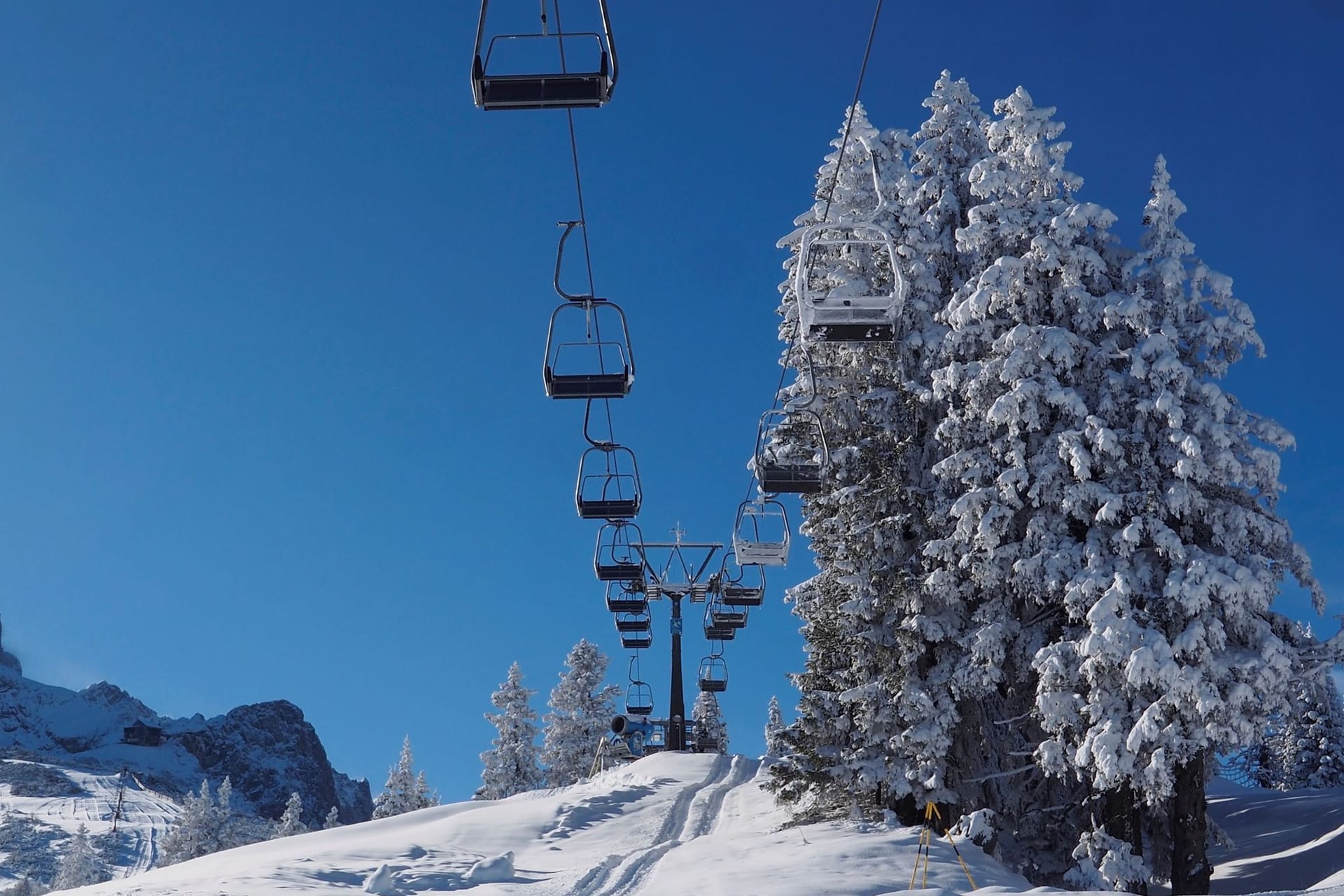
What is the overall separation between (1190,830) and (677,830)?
9.66 m

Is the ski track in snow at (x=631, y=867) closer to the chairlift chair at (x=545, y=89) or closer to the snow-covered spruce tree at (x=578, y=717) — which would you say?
the chairlift chair at (x=545, y=89)

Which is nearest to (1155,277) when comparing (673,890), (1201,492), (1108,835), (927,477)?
(1201,492)

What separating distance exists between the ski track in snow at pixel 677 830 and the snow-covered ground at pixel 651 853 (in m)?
0.06

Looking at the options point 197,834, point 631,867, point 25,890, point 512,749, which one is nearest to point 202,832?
point 197,834

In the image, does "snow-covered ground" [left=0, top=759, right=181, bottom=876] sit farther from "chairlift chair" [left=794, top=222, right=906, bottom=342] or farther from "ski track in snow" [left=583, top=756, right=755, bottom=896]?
"chairlift chair" [left=794, top=222, right=906, bottom=342]

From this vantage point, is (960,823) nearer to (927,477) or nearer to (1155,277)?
(927,477)

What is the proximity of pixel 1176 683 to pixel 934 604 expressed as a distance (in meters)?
5.07

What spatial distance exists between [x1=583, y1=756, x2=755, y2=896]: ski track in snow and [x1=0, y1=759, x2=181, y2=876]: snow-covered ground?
300ft

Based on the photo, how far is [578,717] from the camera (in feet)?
176

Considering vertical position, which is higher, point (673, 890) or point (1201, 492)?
point (1201, 492)

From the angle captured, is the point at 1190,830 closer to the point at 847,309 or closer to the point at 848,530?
the point at 848,530

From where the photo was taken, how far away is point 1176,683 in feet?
58.5

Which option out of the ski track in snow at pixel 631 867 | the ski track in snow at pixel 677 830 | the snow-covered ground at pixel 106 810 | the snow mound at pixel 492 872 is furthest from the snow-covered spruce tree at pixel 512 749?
the snow-covered ground at pixel 106 810

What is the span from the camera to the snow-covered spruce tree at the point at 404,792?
55.5 metres
